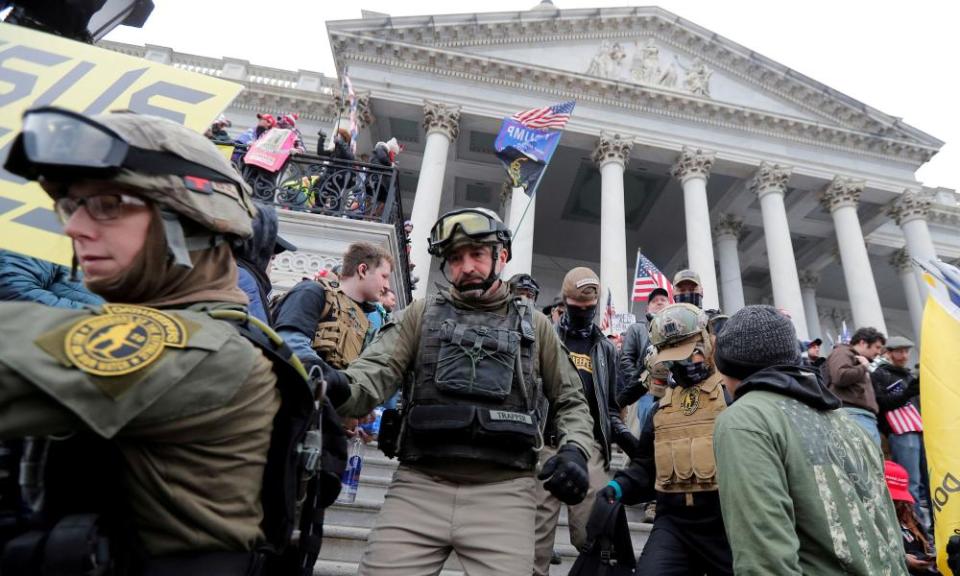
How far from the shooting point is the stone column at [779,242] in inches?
670

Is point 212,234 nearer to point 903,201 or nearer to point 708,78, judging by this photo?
point 708,78

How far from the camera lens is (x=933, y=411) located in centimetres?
396

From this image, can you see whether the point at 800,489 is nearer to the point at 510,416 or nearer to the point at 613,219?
the point at 510,416

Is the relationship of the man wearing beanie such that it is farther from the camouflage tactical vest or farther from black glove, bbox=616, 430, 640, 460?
black glove, bbox=616, 430, 640, 460

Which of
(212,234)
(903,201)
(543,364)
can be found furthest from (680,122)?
(212,234)

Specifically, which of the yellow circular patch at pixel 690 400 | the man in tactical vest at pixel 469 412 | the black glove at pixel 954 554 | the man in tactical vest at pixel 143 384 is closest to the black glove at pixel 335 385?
the man in tactical vest at pixel 469 412

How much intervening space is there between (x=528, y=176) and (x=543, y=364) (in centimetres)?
816

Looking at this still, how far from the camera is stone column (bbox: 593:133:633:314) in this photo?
1606cm

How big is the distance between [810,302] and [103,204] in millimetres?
28423

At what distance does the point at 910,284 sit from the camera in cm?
2377

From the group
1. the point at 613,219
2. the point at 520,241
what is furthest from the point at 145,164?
the point at 613,219

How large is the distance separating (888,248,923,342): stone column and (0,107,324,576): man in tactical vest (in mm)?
27837

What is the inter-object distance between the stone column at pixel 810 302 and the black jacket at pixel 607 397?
23.0 meters

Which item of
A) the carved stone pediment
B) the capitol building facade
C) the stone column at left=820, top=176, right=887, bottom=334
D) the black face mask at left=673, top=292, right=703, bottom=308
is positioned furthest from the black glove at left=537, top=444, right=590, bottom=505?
the carved stone pediment
